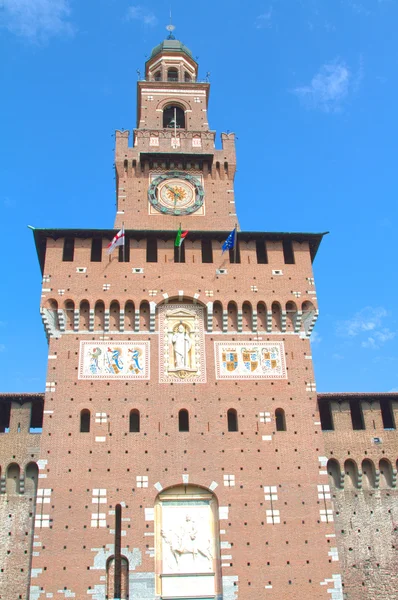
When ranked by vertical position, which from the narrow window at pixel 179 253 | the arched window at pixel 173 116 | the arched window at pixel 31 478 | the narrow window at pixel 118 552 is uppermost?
the arched window at pixel 173 116

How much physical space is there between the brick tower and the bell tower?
120 mm

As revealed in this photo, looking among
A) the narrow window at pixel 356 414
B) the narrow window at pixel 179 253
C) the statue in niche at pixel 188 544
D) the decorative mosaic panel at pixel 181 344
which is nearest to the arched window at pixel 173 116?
the narrow window at pixel 179 253

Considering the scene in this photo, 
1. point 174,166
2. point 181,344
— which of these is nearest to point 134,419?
point 181,344

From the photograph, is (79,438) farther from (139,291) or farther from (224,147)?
(224,147)

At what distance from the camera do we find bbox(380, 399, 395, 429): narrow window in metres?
25.8

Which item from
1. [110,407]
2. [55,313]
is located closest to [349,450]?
[110,407]

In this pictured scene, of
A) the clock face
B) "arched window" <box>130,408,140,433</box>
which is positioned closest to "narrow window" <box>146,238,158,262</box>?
the clock face

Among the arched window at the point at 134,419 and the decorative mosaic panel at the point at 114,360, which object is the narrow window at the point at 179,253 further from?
the arched window at the point at 134,419

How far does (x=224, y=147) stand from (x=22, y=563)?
18998 millimetres

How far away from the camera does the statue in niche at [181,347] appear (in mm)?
24469

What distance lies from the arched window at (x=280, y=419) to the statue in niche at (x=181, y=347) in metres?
3.54

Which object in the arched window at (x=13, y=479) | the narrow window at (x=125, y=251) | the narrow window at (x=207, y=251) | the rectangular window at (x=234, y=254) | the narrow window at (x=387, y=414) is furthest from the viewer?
the narrow window at (x=207, y=251)

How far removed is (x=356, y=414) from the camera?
2597 centimetres

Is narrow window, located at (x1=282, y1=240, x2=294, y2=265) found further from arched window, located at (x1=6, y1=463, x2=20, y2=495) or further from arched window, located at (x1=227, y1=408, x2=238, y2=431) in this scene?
arched window, located at (x1=6, y1=463, x2=20, y2=495)
